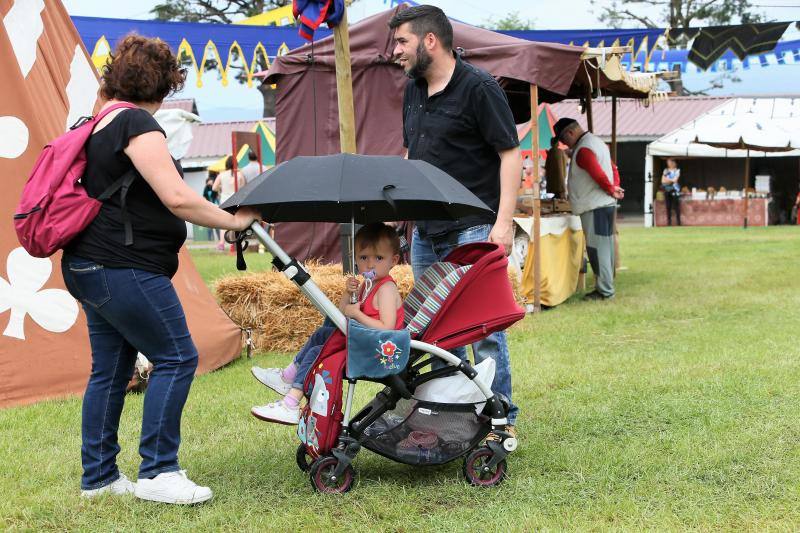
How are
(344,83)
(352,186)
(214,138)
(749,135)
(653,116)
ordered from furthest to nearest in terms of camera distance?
(214,138), (653,116), (749,135), (344,83), (352,186)

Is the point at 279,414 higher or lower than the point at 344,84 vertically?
lower

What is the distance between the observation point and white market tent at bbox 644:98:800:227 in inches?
860

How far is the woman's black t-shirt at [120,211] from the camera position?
3113mm

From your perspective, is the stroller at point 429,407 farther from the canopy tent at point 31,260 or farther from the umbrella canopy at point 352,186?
the canopy tent at point 31,260

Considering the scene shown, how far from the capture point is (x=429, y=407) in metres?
3.64

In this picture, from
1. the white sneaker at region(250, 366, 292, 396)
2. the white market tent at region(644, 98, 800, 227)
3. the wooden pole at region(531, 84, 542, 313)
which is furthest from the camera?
the white market tent at region(644, 98, 800, 227)

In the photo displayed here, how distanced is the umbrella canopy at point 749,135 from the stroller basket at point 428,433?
61.9 feet

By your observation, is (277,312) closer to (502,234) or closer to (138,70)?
(502,234)

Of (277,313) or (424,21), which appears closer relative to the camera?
(424,21)

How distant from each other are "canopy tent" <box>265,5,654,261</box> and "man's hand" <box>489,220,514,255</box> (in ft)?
17.7

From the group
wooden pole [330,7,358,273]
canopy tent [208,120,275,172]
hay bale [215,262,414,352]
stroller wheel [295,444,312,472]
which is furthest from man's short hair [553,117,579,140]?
canopy tent [208,120,275,172]

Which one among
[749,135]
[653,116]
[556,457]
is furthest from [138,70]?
[653,116]

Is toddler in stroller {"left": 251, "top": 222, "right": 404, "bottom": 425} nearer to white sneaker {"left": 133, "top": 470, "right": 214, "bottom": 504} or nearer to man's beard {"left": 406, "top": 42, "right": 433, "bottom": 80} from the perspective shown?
white sneaker {"left": 133, "top": 470, "right": 214, "bottom": 504}

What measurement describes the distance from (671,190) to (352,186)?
2336 cm
